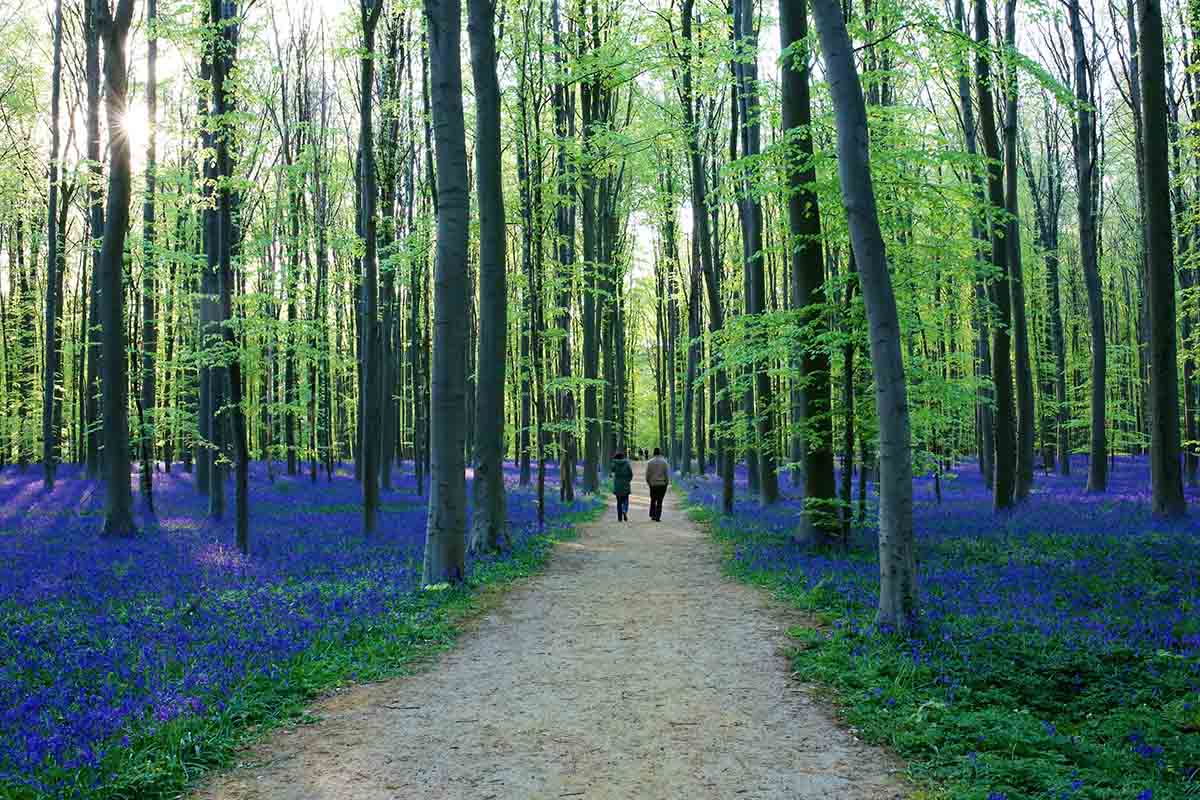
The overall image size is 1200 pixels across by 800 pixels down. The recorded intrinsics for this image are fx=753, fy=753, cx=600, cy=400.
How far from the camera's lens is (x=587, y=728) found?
5.69 metres

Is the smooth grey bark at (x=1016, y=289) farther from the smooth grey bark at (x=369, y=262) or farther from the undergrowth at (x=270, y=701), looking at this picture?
the undergrowth at (x=270, y=701)

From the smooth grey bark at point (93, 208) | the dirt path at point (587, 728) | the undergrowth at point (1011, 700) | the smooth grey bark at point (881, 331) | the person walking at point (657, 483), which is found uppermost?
Result: the smooth grey bark at point (93, 208)

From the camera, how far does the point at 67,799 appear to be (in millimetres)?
4215

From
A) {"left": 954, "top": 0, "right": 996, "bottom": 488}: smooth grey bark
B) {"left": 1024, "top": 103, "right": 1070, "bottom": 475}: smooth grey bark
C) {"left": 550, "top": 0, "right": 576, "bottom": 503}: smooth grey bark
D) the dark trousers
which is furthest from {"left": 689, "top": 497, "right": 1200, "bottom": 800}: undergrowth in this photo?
{"left": 1024, "top": 103, "right": 1070, "bottom": 475}: smooth grey bark

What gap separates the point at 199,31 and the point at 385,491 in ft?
63.0

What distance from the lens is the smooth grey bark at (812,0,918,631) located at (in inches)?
291

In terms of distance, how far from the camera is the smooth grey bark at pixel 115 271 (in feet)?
49.3

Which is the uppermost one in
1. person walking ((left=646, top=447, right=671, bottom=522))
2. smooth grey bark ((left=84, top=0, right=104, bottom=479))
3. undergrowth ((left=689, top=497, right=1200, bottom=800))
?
smooth grey bark ((left=84, top=0, right=104, bottom=479))

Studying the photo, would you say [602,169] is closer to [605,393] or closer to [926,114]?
[926,114]

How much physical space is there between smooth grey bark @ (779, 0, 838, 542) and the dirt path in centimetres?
400

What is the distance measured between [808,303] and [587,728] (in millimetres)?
8670

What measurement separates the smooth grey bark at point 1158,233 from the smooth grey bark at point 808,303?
642 centimetres

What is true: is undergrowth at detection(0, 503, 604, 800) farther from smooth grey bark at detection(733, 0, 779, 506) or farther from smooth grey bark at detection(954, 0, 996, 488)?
smooth grey bark at detection(733, 0, 779, 506)

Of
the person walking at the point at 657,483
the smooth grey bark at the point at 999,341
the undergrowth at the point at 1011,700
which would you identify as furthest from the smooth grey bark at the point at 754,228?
the undergrowth at the point at 1011,700
